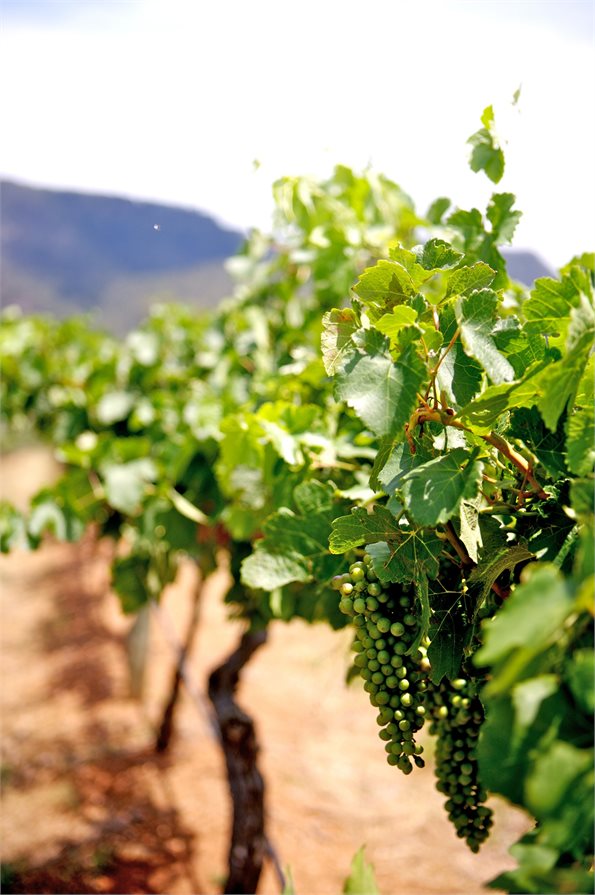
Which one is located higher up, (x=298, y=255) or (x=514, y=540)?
(x=514, y=540)

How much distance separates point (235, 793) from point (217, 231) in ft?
13.9

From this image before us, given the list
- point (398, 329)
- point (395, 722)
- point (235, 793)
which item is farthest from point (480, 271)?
point (235, 793)

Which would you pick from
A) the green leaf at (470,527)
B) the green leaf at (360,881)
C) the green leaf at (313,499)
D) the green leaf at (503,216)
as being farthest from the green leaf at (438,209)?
the green leaf at (360,881)

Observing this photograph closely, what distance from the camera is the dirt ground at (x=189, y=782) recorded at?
3.21 m

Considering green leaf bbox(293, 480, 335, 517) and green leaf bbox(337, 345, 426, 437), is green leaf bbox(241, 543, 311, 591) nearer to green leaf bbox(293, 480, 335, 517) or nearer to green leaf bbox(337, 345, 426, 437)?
green leaf bbox(293, 480, 335, 517)

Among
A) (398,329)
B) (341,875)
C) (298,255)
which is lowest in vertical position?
(341,875)

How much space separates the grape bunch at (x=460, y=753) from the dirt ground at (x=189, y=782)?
1.23 meters

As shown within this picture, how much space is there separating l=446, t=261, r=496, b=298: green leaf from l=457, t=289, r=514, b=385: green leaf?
0.12 ft

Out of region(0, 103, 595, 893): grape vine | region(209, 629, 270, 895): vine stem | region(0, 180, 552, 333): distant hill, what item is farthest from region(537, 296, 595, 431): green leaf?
region(0, 180, 552, 333): distant hill

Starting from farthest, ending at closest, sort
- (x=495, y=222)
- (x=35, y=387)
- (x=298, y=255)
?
(x=35, y=387) → (x=298, y=255) → (x=495, y=222)

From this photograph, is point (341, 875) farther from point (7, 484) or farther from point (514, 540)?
point (7, 484)

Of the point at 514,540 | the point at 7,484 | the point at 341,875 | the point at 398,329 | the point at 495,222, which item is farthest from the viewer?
the point at 7,484

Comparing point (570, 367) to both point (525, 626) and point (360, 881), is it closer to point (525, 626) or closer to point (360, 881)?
point (525, 626)

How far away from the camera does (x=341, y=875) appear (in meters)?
3.21
